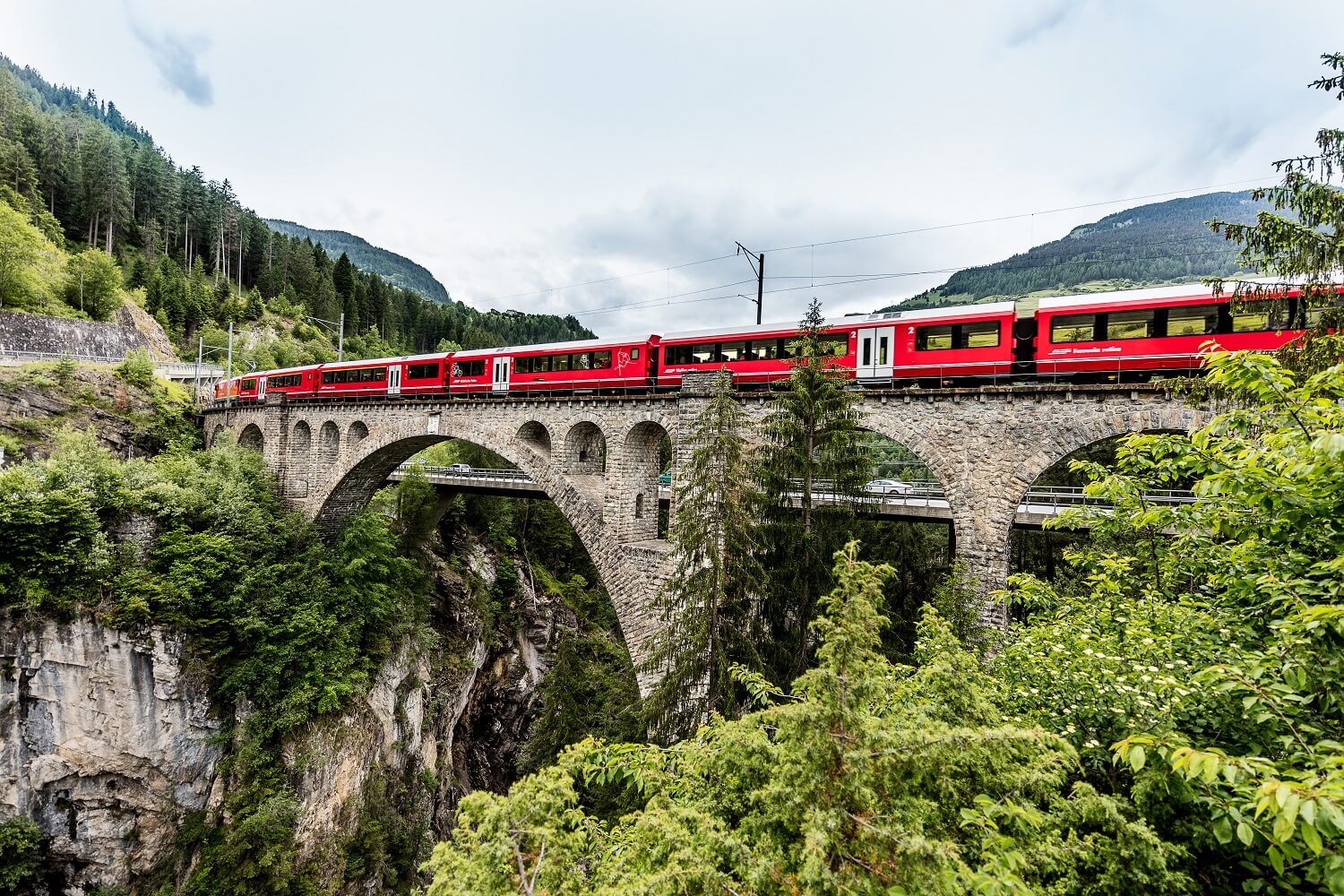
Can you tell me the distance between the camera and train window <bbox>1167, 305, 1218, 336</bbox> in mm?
10070

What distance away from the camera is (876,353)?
1266 centimetres

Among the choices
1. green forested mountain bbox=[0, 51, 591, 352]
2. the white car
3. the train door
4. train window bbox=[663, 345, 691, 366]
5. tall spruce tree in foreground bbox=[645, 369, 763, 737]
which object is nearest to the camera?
tall spruce tree in foreground bbox=[645, 369, 763, 737]

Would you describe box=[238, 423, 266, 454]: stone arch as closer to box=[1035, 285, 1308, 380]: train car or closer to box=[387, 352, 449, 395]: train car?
box=[387, 352, 449, 395]: train car

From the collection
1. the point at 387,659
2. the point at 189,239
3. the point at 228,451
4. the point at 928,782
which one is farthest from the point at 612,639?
the point at 189,239

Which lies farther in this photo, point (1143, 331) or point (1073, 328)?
point (1073, 328)

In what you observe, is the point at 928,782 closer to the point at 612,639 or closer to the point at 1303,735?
the point at 1303,735

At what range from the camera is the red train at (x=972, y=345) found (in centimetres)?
1009

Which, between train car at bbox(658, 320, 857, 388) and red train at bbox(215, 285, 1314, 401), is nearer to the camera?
red train at bbox(215, 285, 1314, 401)

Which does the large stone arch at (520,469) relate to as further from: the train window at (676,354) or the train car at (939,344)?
the train car at (939,344)

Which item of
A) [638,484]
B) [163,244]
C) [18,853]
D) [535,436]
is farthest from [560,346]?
[163,244]

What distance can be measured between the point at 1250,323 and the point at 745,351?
944cm

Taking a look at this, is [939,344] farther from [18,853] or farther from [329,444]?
[18,853]

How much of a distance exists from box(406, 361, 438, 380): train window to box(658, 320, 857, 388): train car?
34.1 feet

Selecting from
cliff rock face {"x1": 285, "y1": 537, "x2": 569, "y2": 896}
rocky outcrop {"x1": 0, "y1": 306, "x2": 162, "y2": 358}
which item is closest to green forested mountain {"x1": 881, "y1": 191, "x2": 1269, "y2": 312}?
cliff rock face {"x1": 285, "y1": 537, "x2": 569, "y2": 896}
